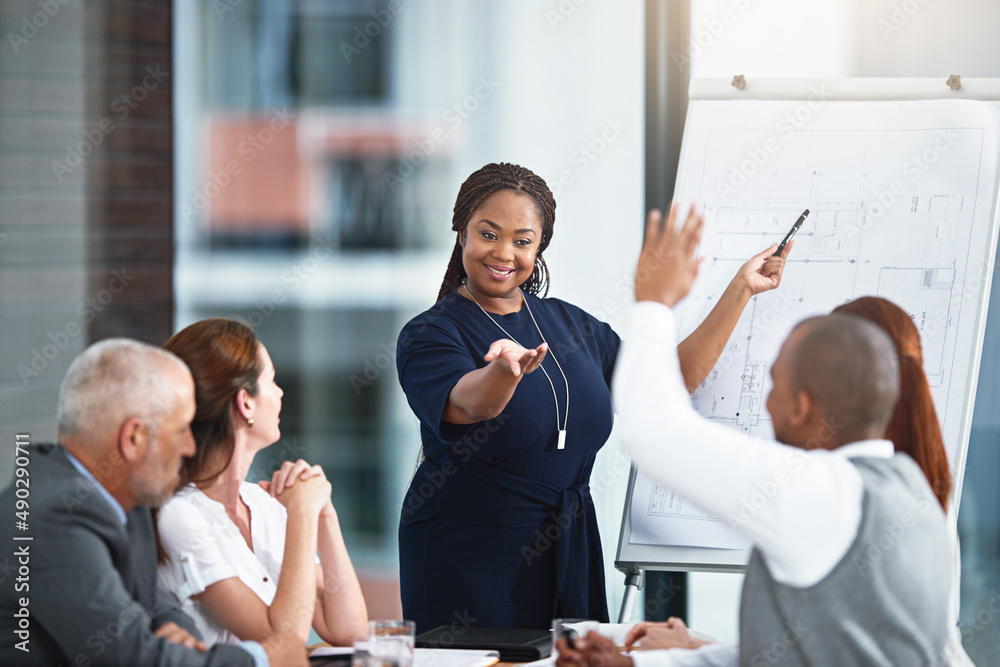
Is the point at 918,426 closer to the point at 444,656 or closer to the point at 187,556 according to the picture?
the point at 444,656

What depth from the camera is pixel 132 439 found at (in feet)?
4.05

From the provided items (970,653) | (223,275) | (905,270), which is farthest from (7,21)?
(970,653)

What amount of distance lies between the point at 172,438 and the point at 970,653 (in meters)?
2.37

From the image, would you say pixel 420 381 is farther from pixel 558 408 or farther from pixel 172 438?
pixel 172 438

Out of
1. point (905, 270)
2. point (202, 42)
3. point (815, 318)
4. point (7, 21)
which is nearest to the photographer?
point (815, 318)

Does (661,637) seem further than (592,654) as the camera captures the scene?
Yes

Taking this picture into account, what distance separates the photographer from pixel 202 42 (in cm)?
322
